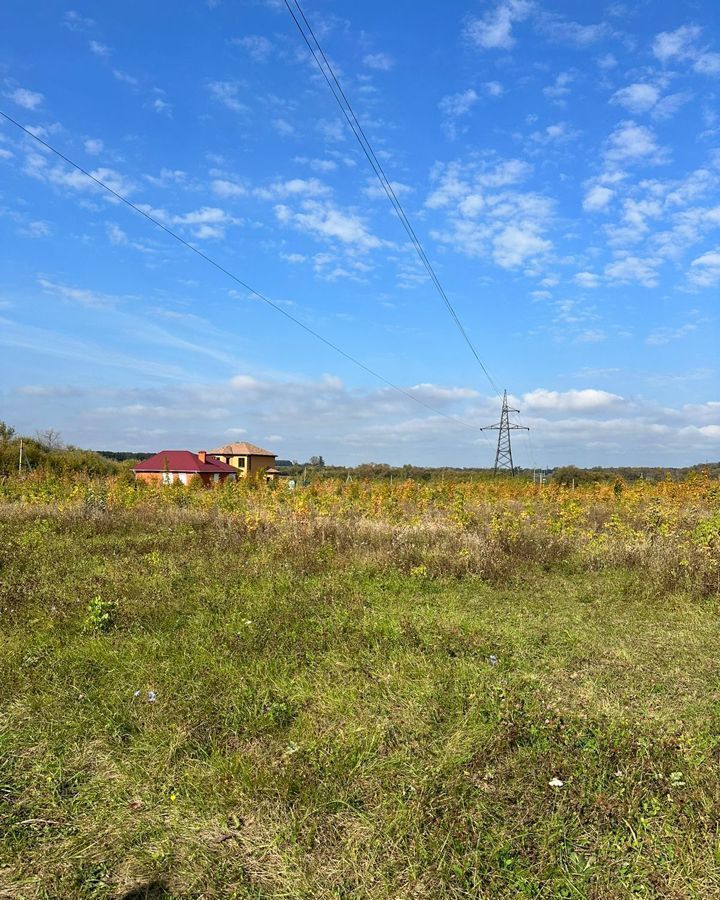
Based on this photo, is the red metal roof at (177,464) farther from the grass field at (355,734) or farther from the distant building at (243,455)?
the grass field at (355,734)

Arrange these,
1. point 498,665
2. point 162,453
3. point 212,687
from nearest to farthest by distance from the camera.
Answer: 1. point 212,687
2. point 498,665
3. point 162,453

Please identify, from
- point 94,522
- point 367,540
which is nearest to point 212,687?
point 367,540

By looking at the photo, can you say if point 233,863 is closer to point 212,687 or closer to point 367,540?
point 212,687

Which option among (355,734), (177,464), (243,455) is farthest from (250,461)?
(355,734)

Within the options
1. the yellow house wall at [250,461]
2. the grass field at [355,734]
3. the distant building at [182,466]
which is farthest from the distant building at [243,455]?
the grass field at [355,734]

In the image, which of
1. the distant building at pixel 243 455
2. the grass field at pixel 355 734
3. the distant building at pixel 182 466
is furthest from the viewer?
the distant building at pixel 243 455

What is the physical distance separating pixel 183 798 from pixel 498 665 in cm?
235

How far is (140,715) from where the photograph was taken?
3385 millimetres

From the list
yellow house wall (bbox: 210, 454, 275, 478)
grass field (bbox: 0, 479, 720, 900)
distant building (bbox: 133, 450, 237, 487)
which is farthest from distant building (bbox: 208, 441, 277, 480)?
grass field (bbox: 0, 479, 720, 900)

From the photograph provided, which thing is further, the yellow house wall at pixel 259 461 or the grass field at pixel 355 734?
the yellow house wall at pixel 259 461

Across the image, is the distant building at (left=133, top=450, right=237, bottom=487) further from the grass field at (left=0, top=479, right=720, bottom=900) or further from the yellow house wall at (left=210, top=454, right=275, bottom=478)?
the grass field at (left=0, top=479, right=720, bottom=900)

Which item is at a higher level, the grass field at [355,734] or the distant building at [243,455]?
the distant building at [243,455]

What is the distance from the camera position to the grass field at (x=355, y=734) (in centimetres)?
228

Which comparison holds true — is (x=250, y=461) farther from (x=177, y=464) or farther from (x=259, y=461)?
(x=177, y=464)
